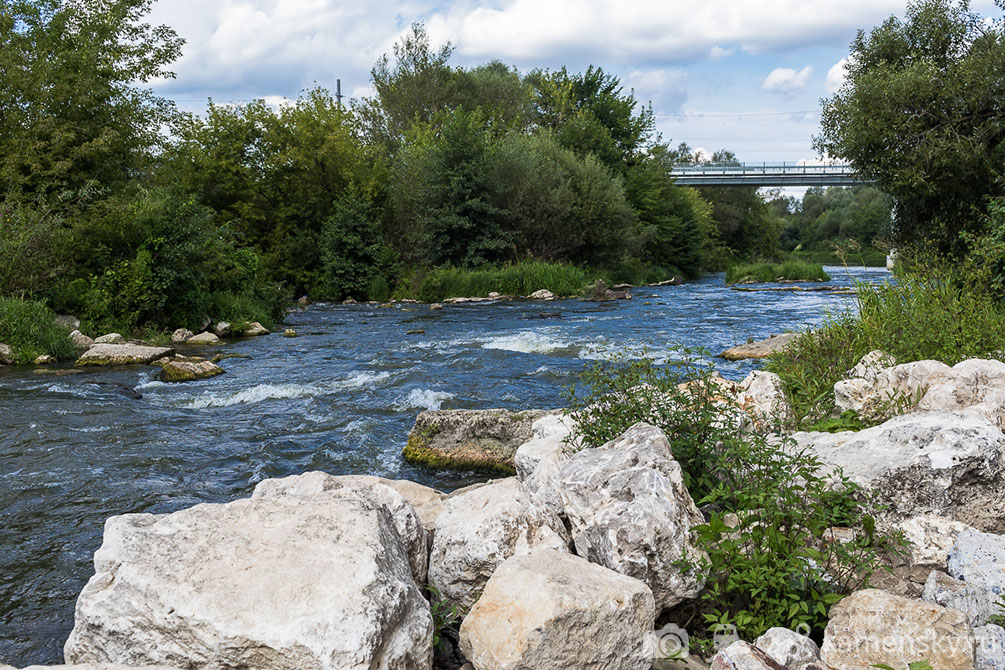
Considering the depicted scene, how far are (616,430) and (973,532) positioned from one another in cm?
177

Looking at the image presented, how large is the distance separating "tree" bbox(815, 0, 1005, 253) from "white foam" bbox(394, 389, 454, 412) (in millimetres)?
10309

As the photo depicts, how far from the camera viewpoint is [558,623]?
2486 mm

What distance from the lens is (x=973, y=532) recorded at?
3242 millimetres

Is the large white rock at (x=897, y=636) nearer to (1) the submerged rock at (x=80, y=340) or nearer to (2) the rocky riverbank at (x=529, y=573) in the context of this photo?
(2) the rocky riverbank at (x=529, y=573)

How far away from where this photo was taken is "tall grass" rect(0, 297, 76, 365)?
12586 millimetres

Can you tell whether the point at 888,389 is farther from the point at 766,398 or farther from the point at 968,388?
the point at 766,398

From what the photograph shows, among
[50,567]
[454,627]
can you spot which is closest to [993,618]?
[454,627]

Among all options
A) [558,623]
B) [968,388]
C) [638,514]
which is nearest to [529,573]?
[558,623]

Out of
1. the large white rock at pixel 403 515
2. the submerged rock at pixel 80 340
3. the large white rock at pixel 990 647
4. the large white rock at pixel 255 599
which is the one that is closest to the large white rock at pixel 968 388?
the large white rock at pixel 990 647

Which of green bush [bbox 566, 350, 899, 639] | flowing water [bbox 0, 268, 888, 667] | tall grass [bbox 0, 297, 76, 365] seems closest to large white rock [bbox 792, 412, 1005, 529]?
green bush [bbox 566, 350, 899, 639]

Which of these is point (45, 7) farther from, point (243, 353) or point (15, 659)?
point (15, 659)

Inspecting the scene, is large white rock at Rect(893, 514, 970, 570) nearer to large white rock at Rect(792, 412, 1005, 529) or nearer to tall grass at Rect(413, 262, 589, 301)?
large white rock at Rect(792, 412, 1005, 529)

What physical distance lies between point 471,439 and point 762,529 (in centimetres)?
400

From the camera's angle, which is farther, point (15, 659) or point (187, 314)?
point (187, 314)
